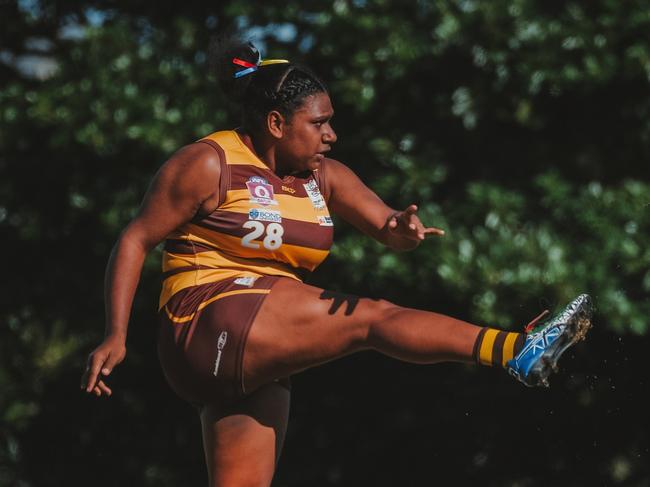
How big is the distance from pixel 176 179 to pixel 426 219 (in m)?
3.21

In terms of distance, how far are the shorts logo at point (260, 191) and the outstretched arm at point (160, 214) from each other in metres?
0.12

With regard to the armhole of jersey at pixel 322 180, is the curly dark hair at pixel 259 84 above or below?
above

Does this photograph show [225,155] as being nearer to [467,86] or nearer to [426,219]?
[426,219]

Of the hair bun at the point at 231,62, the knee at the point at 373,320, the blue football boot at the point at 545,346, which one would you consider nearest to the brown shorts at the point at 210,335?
the knee at the point at 373,320

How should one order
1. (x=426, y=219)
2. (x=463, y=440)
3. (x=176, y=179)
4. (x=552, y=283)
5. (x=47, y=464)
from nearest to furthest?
1. (x=176, y=179)
2. (x=552, y=283)
3. (x=426, y=219)
4. (x=463, y=440)
5. (x=47, y=464)

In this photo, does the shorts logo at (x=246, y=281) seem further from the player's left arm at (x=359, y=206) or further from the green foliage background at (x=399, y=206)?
the green foliage background at (x=399, y=206)

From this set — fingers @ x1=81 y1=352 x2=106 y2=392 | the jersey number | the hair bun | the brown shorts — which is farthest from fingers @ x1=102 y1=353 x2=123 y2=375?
the hair bun

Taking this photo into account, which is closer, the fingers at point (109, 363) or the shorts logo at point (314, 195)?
the fingers at point (109, 363)

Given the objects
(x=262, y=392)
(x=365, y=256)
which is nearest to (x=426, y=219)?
(x=365, y=256)

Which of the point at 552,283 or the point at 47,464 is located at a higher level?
the point at 552,283

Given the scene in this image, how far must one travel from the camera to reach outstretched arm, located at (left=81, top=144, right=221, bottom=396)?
384 centimetres

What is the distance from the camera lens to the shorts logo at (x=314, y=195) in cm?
405

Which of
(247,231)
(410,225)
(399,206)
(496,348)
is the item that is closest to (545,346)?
(496,348)

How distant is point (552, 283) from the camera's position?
641 centimetres
